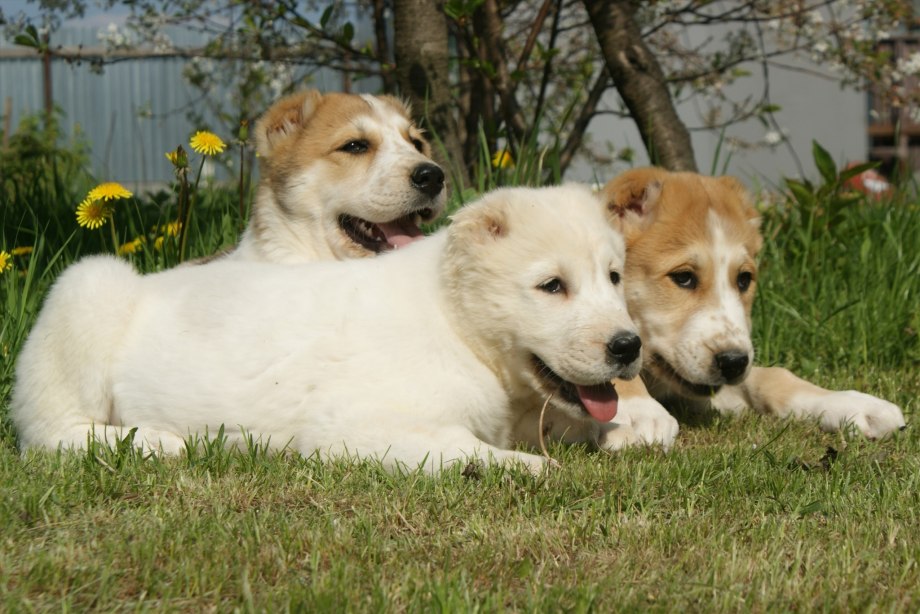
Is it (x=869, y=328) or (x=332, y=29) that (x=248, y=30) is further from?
(x=869, y=328)

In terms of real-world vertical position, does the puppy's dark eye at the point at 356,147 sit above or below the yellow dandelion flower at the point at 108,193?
above

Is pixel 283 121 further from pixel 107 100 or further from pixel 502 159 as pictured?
pixel 107 100

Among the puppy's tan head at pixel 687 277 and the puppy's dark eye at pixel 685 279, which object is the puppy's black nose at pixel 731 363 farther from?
the puppy's dark eye at pixel 685 279

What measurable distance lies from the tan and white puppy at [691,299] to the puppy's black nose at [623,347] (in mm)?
584

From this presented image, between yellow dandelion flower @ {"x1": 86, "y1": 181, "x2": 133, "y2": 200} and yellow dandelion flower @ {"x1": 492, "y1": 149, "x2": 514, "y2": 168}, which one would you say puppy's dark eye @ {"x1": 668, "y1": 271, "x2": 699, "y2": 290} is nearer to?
yellow dandelion flower @ {"x1": 492, "y1": 149, "x2": 514, "y2": 168}

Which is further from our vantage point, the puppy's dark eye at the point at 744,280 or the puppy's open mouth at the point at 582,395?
the puppy's dark eye at the point at 744,280

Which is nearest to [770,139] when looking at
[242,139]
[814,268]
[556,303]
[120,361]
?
[814,268]

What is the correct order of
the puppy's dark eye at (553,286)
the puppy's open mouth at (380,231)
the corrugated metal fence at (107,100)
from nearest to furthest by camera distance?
the puppy's dark eye at (553,286)
the puppy's open mouth at (380,231)
the corrugated metal fence at (107,100)

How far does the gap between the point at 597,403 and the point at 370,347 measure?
855mm

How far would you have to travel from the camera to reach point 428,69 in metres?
6.64

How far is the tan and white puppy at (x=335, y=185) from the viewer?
518 cm

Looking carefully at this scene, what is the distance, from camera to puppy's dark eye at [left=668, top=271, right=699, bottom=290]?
4469 mm

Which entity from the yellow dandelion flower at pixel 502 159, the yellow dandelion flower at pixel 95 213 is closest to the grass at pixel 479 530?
the yellow dandelion flower at pixel 95 213

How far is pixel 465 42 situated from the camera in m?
7.34
